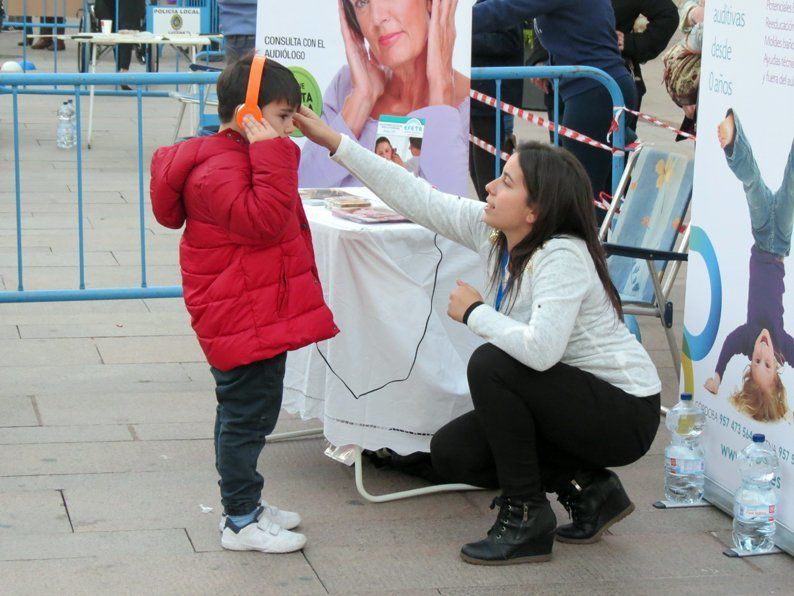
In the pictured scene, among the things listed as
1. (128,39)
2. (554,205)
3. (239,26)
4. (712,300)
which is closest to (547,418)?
(554,205)

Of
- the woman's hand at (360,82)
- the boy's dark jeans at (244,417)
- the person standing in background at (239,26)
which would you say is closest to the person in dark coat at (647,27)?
the person standing in background at (239,26)

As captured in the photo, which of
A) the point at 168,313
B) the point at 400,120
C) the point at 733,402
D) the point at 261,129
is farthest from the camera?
the point at 168,313

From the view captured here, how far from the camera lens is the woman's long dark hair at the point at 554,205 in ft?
11.4

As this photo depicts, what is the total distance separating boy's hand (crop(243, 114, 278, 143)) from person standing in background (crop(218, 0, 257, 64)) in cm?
365

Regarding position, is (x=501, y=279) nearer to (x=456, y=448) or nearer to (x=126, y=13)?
(x=456, y=448)

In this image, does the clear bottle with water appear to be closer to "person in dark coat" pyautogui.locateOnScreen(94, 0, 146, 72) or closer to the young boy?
"person in dark coat" pyautogui.locateOnScreen(94, 0, 146, 72)

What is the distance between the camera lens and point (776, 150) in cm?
358

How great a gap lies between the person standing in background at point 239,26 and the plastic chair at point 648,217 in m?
2.45

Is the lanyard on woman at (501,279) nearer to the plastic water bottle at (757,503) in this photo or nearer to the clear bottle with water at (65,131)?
the plastic water bottle at (757,503)

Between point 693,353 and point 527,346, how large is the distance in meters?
0.98

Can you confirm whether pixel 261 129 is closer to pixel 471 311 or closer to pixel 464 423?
pixel 471 311

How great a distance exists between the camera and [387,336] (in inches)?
153

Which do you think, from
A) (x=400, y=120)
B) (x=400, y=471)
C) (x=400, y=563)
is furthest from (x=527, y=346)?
(x=400, y=120)

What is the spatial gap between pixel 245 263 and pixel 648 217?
2490 mm
